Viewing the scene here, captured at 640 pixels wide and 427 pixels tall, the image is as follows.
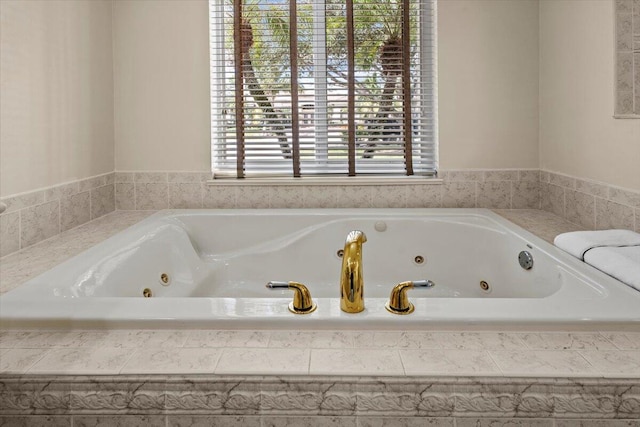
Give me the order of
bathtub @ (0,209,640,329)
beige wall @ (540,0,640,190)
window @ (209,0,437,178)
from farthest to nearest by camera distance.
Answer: window @ (209,0,437,178) → beige wall @ (540,0,640,190) → bathtub @ (0,209,640,329)

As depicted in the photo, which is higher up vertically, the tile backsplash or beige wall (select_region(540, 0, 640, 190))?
beige wall (select_region(540, 0, 640, 190))

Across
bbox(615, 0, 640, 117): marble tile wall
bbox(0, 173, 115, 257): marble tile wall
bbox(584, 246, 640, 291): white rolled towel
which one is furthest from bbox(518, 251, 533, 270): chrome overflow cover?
bbox(0, 173, 115, 257): marble tile wall

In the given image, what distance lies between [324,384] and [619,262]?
1052mm

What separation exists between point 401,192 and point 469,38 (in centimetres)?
94

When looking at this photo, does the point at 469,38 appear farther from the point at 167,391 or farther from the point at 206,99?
the point at 167,391

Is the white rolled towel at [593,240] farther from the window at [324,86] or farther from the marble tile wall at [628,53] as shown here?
the window at [324,86]

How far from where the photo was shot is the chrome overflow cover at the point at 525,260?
6.36 ft

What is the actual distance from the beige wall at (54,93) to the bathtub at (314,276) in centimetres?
45

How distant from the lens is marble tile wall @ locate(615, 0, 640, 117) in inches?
77.1

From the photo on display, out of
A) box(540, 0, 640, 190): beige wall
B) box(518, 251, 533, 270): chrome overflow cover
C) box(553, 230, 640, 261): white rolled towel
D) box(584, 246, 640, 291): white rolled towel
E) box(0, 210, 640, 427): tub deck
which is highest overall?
box(540, 0, 640, 190): beige wall

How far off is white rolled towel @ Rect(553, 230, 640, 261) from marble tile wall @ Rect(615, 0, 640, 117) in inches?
20.9

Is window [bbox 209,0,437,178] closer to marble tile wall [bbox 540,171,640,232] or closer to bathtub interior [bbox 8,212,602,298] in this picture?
bathtub interior [bbox 8,212,602,298]

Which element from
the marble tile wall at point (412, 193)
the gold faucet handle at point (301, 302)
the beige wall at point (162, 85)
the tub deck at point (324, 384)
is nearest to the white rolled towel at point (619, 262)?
the tub deck at point (324, 384)

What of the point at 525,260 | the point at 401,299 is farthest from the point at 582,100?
the point at 401,299
